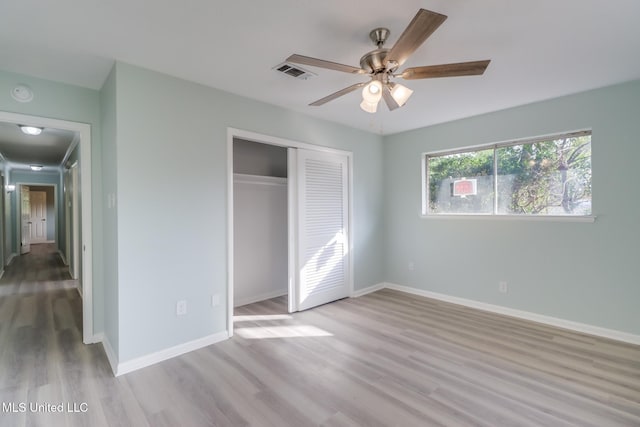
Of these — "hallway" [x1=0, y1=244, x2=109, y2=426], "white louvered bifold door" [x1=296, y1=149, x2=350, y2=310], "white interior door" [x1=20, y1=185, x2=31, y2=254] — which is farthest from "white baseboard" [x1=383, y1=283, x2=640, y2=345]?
"white interior door" [x1=20, y1=185, x2=31, y2=254]

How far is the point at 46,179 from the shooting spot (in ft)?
28.6

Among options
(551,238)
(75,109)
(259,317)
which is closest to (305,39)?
(75,109)

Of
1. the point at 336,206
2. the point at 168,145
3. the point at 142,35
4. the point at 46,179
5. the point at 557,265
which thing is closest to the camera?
the point at 142,35

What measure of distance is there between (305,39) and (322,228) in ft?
7.97

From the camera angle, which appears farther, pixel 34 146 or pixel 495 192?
pixel 34 146

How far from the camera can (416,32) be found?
1562 millimetres

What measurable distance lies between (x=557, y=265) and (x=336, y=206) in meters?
2.62

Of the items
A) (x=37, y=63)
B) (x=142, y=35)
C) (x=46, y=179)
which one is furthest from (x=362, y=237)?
(x=46, y=179)

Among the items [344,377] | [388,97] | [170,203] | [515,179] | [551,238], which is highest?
Result: [388,97]

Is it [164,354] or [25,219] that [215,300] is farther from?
[25,219]

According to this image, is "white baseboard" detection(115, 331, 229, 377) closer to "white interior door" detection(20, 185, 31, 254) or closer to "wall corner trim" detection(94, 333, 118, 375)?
"wall corner trim" detection(94, 333, 118, 375)

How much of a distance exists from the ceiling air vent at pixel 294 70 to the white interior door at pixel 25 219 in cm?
1069

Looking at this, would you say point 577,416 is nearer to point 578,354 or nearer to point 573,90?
point 578,354

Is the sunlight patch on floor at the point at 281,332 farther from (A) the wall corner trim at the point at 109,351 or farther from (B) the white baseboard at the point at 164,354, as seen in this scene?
(A) the wall corner trim at the point at 109,351
